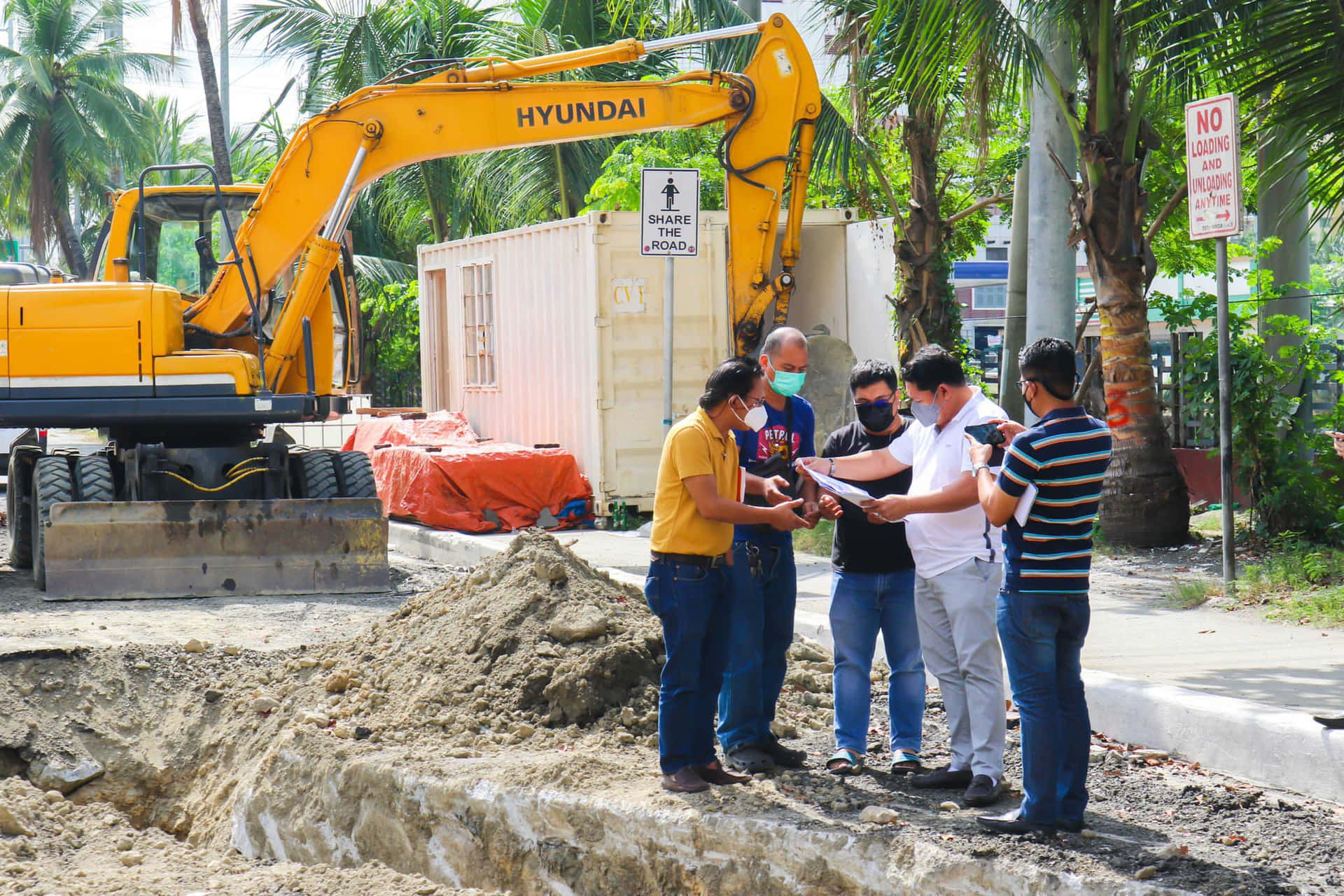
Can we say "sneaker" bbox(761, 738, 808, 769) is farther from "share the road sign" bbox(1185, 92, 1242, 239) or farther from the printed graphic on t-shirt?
"share the road sign" bbox(1185, 92, 1242, 239)

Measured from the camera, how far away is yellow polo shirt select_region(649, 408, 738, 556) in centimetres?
521

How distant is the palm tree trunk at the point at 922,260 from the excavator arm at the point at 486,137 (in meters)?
3.36

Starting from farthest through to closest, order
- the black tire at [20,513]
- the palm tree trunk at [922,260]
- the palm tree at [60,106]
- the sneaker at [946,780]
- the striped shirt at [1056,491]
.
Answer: the palm tree at [60,106], the palm tree trunk at [922,260], the black tire at [20,513], the sneaker at [946,780], the striped shirt at [1056,491]

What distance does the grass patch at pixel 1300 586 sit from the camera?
7969mm

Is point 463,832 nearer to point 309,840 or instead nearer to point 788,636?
point 309,840

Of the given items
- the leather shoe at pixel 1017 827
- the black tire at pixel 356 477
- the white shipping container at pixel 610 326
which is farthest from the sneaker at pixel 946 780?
the white shipping container at pixel 610 326

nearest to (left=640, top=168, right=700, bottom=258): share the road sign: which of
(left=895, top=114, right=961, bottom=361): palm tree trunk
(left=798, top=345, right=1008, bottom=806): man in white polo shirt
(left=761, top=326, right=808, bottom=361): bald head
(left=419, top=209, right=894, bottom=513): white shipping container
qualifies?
(left=419, top=209, right=894, bottom=513): white shipping container

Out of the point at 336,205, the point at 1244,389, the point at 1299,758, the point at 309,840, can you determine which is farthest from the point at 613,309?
the point at 1299,758

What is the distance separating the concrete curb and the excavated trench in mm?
185

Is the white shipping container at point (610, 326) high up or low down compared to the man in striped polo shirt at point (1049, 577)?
up

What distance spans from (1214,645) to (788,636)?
2845mm

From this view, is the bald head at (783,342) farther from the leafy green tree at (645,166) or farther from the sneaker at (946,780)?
the leafy green tree at (645,166)

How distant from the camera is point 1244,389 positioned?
1018 cm

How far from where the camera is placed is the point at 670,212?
11.0 meters
